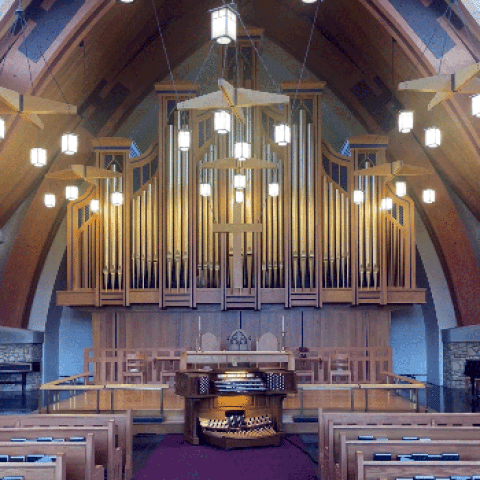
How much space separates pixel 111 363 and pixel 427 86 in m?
8.09

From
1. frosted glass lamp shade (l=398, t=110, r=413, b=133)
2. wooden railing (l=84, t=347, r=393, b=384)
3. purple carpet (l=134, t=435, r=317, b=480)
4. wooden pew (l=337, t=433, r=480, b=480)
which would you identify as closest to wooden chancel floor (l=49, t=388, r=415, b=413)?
wooden railing (l=84, t=347, r=393, b=384)

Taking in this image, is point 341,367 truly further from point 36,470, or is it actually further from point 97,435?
point 36,470

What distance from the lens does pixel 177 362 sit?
14.0m

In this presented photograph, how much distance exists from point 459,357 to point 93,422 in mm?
9481

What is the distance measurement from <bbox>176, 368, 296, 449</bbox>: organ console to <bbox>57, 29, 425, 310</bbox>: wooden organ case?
395 centimetres

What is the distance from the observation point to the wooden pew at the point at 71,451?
19.1ft

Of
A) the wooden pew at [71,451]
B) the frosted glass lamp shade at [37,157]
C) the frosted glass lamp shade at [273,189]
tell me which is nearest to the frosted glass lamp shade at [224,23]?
the wooden pew at [71,451]

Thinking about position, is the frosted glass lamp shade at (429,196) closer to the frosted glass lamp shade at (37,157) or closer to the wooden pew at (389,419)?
the wooden pew at (389,419)

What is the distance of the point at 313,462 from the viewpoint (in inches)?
324

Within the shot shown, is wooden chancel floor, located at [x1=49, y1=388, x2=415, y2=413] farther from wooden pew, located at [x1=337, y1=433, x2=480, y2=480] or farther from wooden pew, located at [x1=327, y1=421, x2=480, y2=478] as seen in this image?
wooden pew, located at [x1=337, y1=433, x2=480, y2=480]

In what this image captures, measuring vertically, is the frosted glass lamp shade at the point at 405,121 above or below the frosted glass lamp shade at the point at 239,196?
above

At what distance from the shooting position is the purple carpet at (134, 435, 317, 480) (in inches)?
298

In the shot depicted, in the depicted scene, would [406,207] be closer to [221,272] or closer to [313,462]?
[221,272]

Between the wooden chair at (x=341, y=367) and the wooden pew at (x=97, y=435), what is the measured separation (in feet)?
20.8
